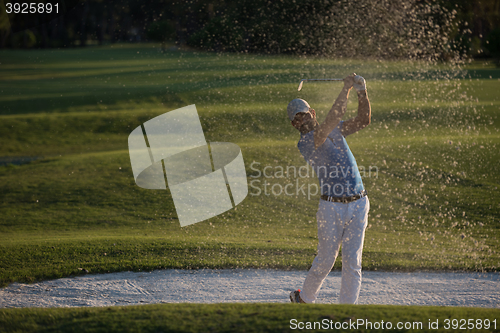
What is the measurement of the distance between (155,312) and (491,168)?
1112 centimetres

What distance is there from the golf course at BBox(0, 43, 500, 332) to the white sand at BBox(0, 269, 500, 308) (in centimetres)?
25

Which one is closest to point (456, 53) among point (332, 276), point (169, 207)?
point (169, 207)

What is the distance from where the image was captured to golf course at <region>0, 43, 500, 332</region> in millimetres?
4344

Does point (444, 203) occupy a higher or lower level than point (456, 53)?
lower

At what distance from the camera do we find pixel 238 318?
13.1ft

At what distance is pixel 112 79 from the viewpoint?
31.8 meters

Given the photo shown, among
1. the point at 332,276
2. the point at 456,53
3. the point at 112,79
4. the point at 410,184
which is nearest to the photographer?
the point at 332,276

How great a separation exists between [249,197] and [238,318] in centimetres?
684

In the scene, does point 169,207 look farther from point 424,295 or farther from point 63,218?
point 424,295

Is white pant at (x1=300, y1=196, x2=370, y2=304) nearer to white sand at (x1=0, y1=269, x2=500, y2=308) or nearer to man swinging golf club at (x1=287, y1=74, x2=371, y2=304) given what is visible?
man swinging golf club at (x1=287, y1=74, x2=371, y2=304)

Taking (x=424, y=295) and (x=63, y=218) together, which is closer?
(x=424, y=295)

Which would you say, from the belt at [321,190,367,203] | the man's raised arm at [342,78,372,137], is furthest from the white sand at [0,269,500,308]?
the man's raised arm at [342,78,372,137]

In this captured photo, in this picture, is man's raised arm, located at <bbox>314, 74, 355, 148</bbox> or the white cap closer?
man's raised arm, located at <bbox>314, 74, 355, 148</bbox>

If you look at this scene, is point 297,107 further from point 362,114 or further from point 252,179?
point 252,179
